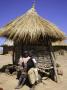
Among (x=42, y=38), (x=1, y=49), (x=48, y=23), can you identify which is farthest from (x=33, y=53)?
(x=1, y=49)

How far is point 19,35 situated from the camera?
9812 mm

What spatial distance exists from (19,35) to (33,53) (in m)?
1.14

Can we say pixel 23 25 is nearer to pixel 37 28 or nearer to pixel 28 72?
pixel 37 28

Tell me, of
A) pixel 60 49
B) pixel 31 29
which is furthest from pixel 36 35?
pixel 60 49

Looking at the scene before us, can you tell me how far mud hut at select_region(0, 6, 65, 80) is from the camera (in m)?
9.90

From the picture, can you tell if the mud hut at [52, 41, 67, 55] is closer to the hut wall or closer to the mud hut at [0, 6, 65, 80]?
the hut wall

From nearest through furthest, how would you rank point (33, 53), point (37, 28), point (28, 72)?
point (28, 72)
point (37, 28)
point (33, 53)

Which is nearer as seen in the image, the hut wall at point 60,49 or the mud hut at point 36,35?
the mud hut at point 36,35

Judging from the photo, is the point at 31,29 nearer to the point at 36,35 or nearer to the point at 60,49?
the point at 36,35

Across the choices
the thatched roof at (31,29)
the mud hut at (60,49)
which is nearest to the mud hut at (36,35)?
the thatched roof at (31,29)

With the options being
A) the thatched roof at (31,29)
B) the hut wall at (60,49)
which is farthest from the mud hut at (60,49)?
the thatched roof at (31,29)

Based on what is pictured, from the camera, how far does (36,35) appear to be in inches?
384

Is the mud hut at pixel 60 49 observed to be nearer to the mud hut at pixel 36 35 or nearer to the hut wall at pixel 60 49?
the hut wall at pixel 60 49

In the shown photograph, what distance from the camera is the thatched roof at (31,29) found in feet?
32.2
